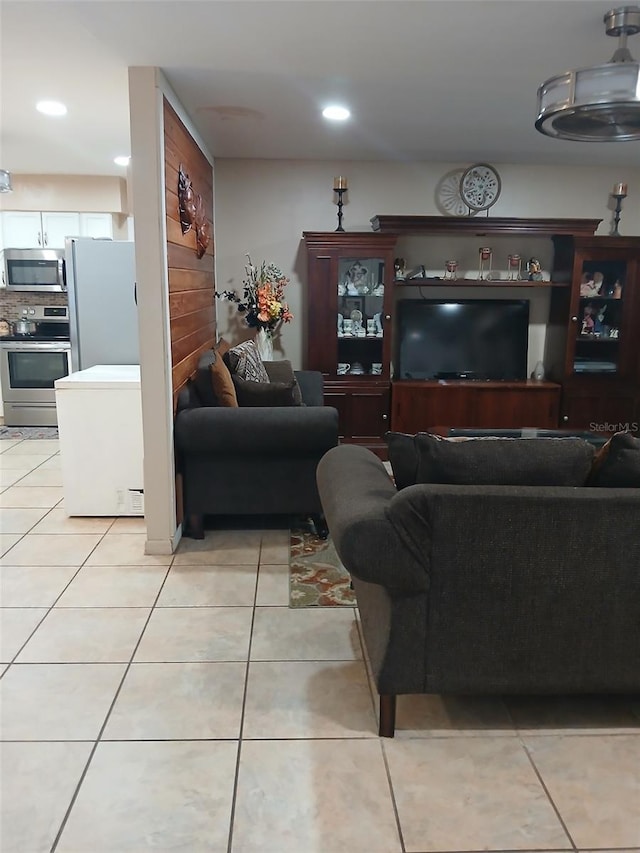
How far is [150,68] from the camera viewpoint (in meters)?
3.01

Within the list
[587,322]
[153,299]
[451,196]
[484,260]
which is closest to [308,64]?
[153,299]

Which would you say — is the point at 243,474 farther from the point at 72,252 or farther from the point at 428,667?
the point at 72,252

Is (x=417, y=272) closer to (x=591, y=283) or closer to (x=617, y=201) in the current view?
(x=591, y=283)

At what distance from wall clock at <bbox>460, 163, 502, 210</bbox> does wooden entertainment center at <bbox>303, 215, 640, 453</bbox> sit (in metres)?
0.27

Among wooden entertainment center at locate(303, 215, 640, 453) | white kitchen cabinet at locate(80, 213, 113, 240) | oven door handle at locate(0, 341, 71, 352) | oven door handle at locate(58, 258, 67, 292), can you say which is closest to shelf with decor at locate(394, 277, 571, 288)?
wooden entertainment center at locate(303, 215, 640, 453)

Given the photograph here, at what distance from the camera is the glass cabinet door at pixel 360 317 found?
5.12 metres

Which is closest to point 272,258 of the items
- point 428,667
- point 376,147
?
point 376,147

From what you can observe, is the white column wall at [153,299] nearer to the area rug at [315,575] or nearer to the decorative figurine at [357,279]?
the area rug at [315,575]

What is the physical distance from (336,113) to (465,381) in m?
2.35

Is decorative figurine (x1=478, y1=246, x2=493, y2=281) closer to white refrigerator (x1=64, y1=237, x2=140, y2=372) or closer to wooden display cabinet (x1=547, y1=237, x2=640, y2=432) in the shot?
wooden display cabinet (x1=547, y1=237, x2=640, y2=432)

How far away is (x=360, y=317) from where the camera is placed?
17.1 ft

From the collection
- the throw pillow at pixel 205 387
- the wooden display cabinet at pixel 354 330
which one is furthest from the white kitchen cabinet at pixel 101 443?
the wooden display cabinet at pixel 354 330

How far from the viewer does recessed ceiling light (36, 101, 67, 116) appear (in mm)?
3717

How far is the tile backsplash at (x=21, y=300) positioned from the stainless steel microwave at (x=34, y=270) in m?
0.36
